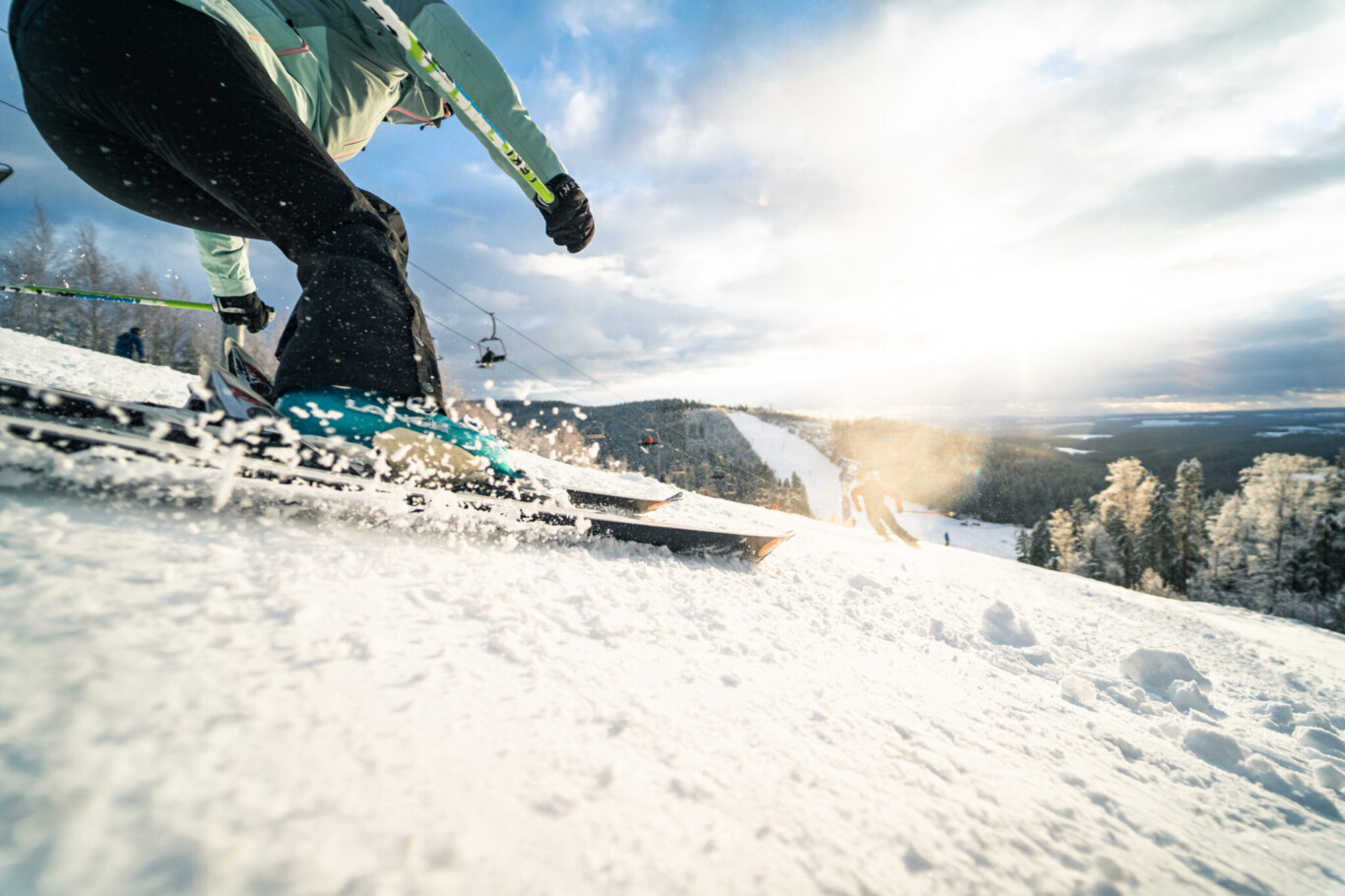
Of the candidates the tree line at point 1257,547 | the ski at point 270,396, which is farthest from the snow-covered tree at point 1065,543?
the ski at point 270,396

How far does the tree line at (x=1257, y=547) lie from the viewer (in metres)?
22.5

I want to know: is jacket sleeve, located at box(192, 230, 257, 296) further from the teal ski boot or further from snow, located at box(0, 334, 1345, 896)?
snow, located at box(0, 334, 1345, 896)

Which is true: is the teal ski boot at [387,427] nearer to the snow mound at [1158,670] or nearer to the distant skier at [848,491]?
the snow mound at [1158,670]

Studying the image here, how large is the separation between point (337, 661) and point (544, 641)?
372mm

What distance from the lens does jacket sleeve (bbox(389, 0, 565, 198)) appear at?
1.71 metres

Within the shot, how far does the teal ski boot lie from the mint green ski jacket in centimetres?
99

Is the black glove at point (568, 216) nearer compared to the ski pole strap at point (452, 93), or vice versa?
the ski pole strap at point (452, 93)

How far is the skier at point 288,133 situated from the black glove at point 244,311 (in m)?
0.57

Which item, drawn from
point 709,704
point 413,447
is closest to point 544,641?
point 709,704

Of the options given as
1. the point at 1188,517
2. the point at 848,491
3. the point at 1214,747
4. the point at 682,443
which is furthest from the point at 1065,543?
the point at 682,443

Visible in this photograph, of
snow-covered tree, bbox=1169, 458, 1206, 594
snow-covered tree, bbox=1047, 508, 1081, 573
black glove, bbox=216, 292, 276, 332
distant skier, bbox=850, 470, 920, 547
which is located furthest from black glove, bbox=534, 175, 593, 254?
snow-covered tree, bbox=1169, 458, 1206, 594

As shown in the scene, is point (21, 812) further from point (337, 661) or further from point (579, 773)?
point (579, 773)

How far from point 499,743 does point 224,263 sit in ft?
8.61

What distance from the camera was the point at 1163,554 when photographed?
26906 millimetres
